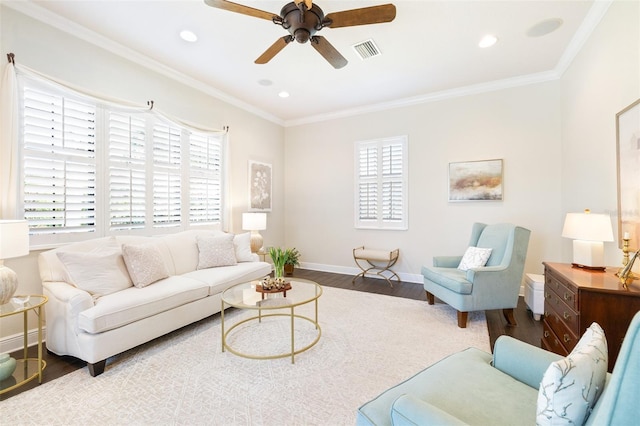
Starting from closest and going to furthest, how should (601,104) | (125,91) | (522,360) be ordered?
(522,360), (601,104), (125,91)

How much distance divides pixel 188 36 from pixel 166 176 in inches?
69.2

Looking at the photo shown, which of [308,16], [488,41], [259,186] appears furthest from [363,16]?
[259,186]

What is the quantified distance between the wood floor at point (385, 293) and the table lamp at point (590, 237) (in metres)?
0.94

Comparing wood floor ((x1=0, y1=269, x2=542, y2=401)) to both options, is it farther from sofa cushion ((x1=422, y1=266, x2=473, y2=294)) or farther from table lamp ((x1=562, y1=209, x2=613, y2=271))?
table lamp ((x1=562, y1=209, x2=613, y2=271))

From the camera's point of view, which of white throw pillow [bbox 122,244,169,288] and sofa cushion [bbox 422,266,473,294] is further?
sofa cushion [bbox 422,266,473,294]

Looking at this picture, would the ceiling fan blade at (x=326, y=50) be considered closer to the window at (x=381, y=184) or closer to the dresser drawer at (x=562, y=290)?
the window at (x=381, y=184)

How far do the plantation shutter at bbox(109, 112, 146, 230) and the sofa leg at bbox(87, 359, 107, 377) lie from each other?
5.28 ft

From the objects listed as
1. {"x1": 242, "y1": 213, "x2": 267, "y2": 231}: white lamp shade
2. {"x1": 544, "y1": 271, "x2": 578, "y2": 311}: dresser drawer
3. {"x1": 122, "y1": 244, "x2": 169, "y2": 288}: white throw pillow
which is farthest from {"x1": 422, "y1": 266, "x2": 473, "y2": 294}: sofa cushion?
{"x1": 122, "y1": 244, "x2": 169, "y2": 288}: white throw pillow

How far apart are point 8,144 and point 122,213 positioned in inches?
44.3

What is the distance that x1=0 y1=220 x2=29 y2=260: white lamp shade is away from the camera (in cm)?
204

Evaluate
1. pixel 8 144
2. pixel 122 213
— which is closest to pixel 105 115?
pixel 8 144

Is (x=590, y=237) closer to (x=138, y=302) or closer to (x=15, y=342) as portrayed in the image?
(x=138, y=302)

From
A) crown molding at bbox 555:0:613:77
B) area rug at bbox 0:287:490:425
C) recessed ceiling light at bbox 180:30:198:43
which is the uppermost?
recessed ceiling light at bbox 180:30:198:43

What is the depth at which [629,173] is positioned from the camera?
2115 mm
